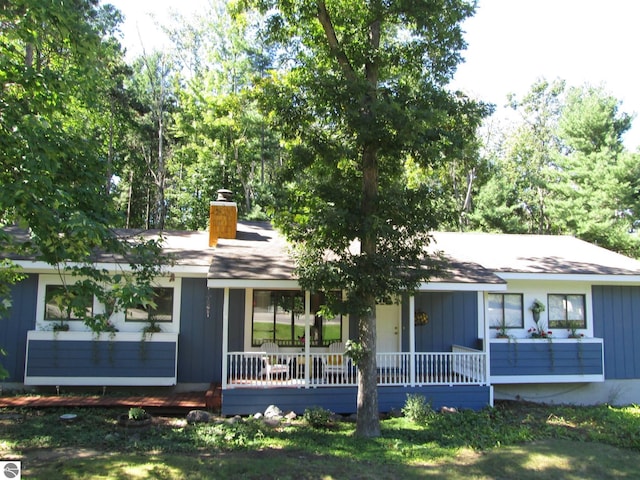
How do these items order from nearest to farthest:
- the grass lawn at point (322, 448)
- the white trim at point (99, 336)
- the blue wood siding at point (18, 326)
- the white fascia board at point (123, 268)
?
the grass lawn at point (322, 448), the white trim at point (99, 336), the white fascia board at point (123, 268), the blue wood siding at point (18, 326)

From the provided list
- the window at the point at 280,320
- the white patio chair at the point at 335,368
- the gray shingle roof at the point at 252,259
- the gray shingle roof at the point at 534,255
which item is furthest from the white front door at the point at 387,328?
the gray shingle roof at the point at 252,259

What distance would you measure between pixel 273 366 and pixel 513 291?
21.5ft

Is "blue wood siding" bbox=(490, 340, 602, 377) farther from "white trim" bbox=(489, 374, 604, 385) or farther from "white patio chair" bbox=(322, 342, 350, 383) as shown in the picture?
"white patio chair" bbox=(322, 342, 350, 383)

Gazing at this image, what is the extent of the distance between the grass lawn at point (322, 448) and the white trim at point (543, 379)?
138cm

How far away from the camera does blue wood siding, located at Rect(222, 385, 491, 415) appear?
9.55m

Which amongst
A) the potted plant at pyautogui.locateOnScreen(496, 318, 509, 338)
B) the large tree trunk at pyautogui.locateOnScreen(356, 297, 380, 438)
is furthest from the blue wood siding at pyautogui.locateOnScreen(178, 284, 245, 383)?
the potted plant at pyautogui.locateOnScreen(496, 318, 509, 338)

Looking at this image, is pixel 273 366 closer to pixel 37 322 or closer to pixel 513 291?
pixel 37 322

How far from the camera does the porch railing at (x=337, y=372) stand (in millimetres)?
9852

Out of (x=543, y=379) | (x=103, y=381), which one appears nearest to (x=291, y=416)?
(x=103, y=381)

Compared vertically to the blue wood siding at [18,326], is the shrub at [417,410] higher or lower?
lower

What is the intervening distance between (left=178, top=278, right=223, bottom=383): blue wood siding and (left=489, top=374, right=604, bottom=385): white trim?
21.3 ft

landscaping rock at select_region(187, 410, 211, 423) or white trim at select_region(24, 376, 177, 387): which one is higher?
white trim at select_region(24, 376, 177, 387)

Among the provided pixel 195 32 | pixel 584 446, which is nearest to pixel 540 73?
pixel 195 32
